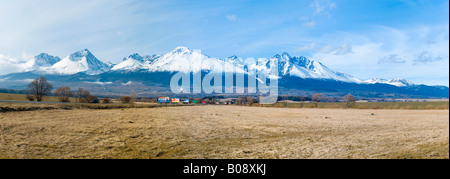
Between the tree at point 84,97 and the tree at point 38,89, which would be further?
the tree at point 84,97

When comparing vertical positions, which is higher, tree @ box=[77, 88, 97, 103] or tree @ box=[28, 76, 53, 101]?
tree @ box=[28, 76, 53, 101]

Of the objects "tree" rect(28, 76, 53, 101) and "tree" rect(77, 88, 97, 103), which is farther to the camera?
"tree" rect(77, 88, 97, 103)

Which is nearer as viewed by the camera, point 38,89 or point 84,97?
point 38,89

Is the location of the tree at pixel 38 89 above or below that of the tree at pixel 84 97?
above

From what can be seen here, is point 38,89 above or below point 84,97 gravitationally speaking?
above

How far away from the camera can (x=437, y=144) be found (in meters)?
12.8
